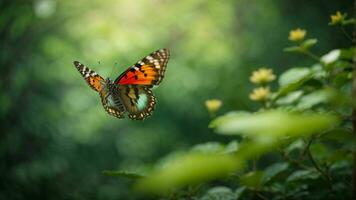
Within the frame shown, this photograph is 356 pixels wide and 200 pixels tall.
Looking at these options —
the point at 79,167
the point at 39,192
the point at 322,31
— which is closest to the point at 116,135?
the point at 79,167

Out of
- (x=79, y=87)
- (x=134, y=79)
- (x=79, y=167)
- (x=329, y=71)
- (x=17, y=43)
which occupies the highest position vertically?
(x=17, y=43)

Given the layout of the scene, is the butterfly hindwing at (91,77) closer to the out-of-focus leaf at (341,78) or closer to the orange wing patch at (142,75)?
the orange wing patch at (142,75)

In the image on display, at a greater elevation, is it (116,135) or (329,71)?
(116,135)

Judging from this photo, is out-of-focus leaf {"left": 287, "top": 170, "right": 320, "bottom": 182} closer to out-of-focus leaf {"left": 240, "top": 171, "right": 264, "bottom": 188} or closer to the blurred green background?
out-of-focus leaf {"left": 240, "top": 171, "right": 264, "bottom": 188}

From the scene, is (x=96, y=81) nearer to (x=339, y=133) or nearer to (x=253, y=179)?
(x=253, y=179)

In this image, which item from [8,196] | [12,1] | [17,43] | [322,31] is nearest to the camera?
[8,196]

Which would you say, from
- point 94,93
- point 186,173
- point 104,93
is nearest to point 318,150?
point 104,93

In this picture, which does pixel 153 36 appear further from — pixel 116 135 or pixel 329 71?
pixel 329 71

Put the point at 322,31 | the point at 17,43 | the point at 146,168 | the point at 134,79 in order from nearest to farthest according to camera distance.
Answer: the point at 146,168 → the point at 134,79 → the point at 17,43 → the point at 322,31
